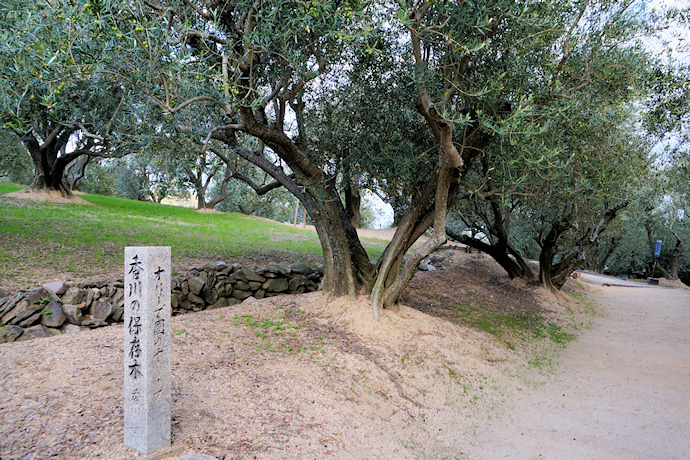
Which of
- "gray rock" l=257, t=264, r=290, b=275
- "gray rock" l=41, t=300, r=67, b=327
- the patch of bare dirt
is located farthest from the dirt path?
the patch of bare dirt

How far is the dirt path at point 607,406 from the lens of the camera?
5422mm


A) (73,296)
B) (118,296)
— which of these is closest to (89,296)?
(73,296)

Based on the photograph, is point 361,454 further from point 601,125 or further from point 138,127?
point 601,125

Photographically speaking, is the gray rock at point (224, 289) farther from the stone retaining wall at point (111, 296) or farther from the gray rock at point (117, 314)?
the gray rock at point (117, 314)

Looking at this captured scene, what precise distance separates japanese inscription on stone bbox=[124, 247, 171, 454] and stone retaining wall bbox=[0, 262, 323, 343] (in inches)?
166

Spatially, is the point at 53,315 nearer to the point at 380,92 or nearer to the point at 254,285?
the point at 254,285

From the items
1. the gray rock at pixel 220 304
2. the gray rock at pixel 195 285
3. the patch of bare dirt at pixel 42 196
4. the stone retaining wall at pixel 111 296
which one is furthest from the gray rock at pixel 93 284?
the patch of bare dirt at pixel 42 196

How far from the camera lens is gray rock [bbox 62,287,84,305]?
24.4 ft

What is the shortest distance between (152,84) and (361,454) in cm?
575

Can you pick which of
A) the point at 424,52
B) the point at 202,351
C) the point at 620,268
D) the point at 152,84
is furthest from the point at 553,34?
the point at 620,268

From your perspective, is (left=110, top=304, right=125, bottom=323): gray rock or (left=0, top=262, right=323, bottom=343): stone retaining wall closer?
(left=0, top=262, right=323, bottom=343): stone retaining wall

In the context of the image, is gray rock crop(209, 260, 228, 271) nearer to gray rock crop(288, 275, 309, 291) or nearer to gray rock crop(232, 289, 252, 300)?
gray rock crop(232, 289, 252, 300)

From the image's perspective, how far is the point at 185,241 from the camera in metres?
13.5

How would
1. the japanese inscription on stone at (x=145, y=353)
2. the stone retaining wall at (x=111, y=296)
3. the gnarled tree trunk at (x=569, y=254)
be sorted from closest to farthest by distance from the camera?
the japanese inscription on stone at (x=145, y=353) < the stone retaining wall at (x=111, y=296) < the gnarled tree trunk at (x=569, y=254)
